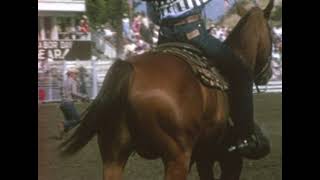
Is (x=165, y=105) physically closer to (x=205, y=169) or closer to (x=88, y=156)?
(x=88, y=156)

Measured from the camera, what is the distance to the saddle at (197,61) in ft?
12.5

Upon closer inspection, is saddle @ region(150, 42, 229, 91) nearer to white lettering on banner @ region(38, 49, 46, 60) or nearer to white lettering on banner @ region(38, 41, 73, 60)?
white lettering on banner @ region(38, 41, 73, 60)

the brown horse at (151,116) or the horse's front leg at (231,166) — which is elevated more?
the brown horse at (151,116)

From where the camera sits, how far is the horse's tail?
3660mm

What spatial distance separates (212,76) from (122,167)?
735 mm

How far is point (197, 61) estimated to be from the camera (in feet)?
12.7

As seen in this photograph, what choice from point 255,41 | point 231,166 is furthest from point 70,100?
point 255,41

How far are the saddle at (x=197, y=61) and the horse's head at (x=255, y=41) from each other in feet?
0.91

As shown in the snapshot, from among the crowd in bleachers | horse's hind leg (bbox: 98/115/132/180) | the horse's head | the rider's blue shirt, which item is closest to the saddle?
the rider's blue shirt

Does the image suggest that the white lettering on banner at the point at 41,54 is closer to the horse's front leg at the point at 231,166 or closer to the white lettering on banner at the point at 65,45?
the white lettering on banner at the point at 65,45

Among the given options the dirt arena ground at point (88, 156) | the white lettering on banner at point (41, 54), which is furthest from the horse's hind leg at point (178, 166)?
the white lettering on banner at point (41, 54)

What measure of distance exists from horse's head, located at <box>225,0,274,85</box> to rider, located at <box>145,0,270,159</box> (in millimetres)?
105

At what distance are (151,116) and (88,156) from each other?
510 millimetres
